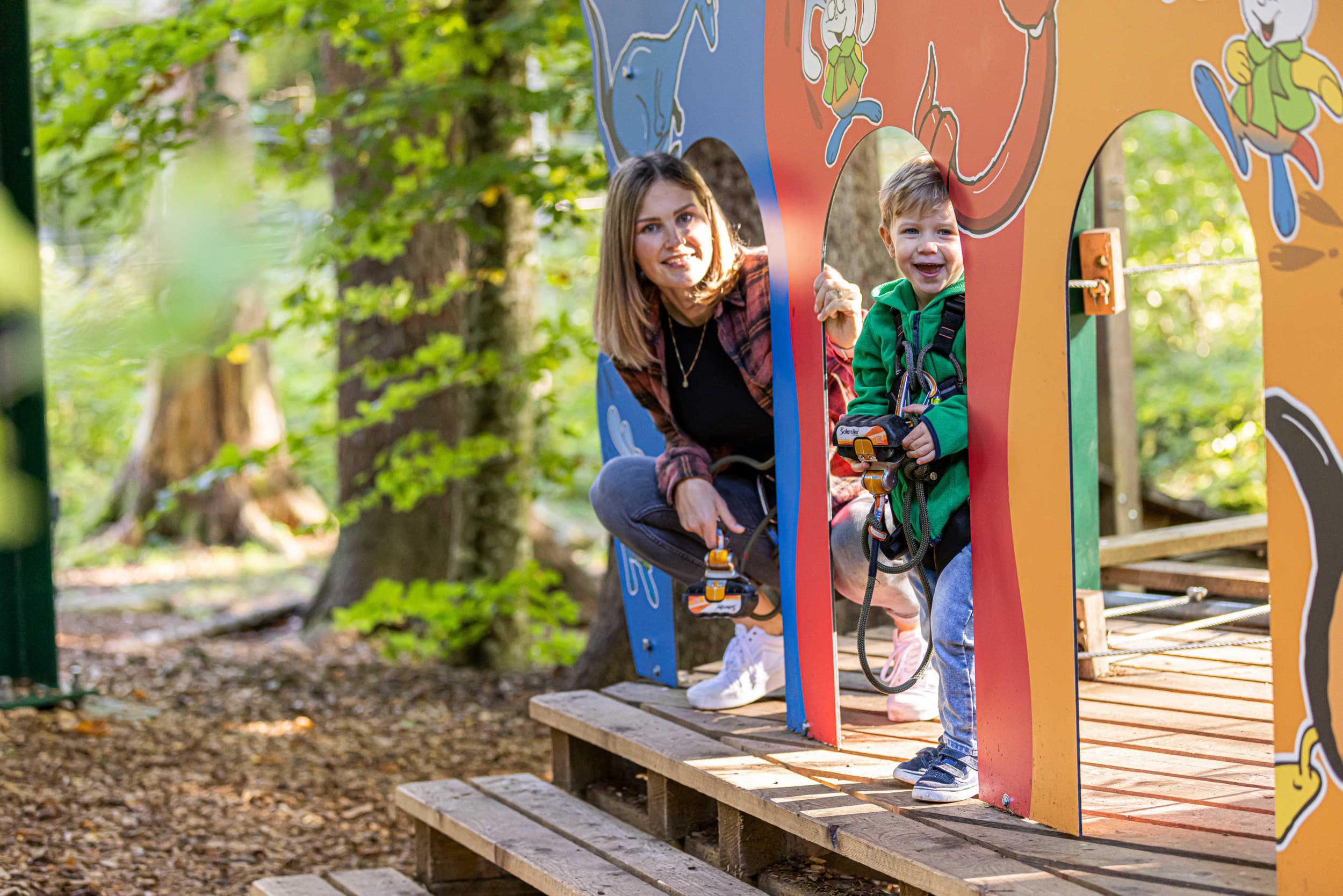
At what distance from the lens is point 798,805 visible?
7.57 ft

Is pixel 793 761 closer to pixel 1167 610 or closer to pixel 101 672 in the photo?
pixel 1167 610

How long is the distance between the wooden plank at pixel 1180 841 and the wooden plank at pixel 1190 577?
1848 mm

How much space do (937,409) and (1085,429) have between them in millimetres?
1097

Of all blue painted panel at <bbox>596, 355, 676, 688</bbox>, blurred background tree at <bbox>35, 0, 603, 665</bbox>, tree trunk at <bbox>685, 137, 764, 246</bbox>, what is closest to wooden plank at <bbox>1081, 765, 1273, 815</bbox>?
blue painted panel at <bbox>596, 355, 676, 688</bbox>

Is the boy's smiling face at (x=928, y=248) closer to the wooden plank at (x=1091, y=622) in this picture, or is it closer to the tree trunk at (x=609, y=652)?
the wooden plank at (x=1091, y=622)

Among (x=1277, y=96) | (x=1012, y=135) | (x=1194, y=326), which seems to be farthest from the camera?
(x=1194, y=326)

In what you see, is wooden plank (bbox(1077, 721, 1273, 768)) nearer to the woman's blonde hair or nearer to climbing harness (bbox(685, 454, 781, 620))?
climbing harness (bbox(685, 454, 781, 620))

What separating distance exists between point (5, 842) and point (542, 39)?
3.03m

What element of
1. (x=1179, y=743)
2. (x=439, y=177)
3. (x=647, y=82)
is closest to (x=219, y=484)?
(x=439, y=177)

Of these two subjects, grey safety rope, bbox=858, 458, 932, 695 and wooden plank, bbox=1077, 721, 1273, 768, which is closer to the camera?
grey safety rope, bbox=858, 458, 932, 695

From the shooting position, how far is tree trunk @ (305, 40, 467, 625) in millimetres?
6434

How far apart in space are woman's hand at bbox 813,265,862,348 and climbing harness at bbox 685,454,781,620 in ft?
1.49

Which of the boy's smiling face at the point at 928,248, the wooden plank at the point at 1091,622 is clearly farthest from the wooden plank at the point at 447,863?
the boy's smiling face at the point at 928,248

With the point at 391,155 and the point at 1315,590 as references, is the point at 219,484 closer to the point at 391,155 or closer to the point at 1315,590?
Answer: the point at 391,155
